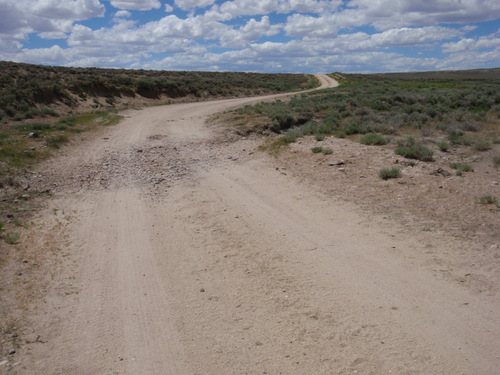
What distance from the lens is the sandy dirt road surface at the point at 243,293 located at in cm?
438

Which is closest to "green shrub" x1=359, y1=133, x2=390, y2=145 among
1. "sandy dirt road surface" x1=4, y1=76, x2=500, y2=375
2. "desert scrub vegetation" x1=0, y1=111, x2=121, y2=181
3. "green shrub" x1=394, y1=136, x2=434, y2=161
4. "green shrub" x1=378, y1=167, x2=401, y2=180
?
"green shrub" x1=394, y1=136, x2=434, y2=161

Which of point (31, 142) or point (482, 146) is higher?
point (31, 142)

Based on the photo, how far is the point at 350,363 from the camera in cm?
420

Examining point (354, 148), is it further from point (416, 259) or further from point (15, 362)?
point (15, 362)

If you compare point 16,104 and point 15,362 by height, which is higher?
point 16,104

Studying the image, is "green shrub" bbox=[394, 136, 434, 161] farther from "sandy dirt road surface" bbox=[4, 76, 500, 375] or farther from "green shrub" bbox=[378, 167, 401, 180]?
"sandy dirt road surface" bbox=[4, 76, 500, 375]

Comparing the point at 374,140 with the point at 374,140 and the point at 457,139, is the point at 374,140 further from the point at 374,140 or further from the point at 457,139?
the point at 457,139

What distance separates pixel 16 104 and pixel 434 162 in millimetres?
25779

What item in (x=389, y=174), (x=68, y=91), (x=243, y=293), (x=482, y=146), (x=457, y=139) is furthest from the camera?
(x=68, y=91)

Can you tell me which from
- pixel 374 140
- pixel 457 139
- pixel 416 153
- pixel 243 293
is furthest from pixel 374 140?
pixel 243 293

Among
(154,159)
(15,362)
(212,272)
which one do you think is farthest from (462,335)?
(154,159)

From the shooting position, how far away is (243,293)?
5.69 meters

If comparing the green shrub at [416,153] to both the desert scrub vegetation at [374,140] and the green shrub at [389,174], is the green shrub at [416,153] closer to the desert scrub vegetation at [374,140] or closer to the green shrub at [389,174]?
the desert scrub vegetation at [374,140]

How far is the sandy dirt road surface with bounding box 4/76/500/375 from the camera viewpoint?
14.4 feet
